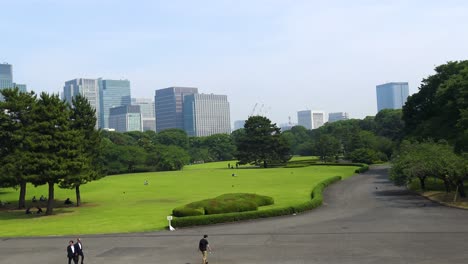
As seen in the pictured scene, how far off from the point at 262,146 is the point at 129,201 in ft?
213

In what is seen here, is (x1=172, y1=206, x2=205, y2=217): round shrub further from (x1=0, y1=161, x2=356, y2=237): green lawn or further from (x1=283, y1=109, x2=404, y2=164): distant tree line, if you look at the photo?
(x1=283, y1=109, x2=404, y2=164): distant tree line

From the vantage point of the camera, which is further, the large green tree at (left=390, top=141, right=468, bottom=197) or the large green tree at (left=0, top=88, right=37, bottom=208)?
the large green tree at (left=0, top=88, right=37, bottom=208)

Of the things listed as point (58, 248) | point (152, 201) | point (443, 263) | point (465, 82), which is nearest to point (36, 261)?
point (58, 248)

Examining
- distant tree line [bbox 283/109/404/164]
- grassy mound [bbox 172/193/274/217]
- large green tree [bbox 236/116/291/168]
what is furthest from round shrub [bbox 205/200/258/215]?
large green tree [bbox 236/116/291/168]

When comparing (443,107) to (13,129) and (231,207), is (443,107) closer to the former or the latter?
(231,207)

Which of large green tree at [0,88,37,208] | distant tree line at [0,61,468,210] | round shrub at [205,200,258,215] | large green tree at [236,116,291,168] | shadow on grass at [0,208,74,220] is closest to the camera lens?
round shrub at [205,200,258,215]

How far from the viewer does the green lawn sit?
37750 mm

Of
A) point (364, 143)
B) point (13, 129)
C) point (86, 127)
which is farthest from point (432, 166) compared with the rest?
point (364, 143)

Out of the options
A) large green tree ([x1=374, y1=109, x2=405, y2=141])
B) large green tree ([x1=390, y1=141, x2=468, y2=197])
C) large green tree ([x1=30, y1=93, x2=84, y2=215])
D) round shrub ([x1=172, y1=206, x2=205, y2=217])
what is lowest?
round shrub ([x1=172, y1=206, x2=205, y2=217])

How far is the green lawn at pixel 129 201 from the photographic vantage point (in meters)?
37.8

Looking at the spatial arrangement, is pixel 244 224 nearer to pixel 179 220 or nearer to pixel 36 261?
pixel 179 220

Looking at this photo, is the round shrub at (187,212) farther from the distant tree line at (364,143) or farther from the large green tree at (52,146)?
the distant tree line at (364,143)

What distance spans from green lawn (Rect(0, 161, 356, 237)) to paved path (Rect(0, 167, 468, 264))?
4.62m

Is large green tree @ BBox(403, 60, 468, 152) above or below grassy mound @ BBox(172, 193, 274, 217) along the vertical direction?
above
